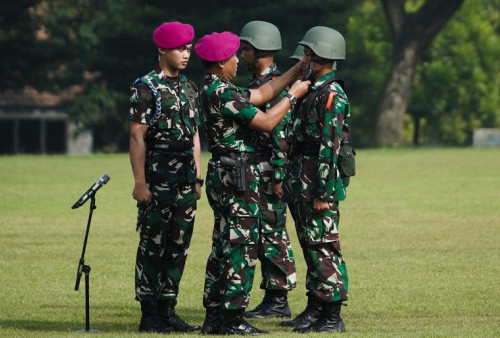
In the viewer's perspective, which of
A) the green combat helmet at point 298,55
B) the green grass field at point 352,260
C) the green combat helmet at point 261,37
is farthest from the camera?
the green combat helmet at point 298,55

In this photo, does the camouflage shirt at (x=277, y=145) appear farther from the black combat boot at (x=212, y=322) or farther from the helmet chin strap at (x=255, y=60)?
the black combat boot at (x=212, y=322)

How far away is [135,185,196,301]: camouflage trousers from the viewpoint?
28.6 ft

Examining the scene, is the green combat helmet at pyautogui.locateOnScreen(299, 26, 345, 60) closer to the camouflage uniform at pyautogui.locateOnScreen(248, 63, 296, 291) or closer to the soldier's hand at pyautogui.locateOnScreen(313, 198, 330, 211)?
the soldier's hand at pyautogui.locateOnScreen(313, 198, 330, 211)

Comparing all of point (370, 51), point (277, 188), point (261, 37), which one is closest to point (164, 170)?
point (277, 188)

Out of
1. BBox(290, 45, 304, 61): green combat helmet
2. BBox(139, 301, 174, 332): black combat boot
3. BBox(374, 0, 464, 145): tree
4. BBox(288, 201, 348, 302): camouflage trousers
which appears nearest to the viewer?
BBox(288, 201, 348, 302): camouflage trousers

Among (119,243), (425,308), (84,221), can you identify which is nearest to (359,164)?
(84,221)

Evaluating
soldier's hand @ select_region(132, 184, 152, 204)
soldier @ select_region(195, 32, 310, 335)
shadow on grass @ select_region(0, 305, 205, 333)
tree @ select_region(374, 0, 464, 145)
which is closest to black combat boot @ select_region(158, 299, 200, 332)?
shadow on grass @ select_region(0, 305, 205, 333)

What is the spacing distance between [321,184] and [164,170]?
115 centimetres

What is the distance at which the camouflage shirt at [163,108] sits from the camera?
861 cm

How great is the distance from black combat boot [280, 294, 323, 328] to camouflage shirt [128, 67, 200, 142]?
5.16 ft

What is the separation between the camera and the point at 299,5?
54.0 m

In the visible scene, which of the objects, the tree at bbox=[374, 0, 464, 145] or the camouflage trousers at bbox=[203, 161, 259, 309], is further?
the tree at bbox=[374, 0, 464, 145]

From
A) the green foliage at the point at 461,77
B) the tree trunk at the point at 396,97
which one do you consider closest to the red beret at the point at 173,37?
the tree trunk at the point at 396,97

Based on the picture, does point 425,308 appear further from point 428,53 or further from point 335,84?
point 428,53
